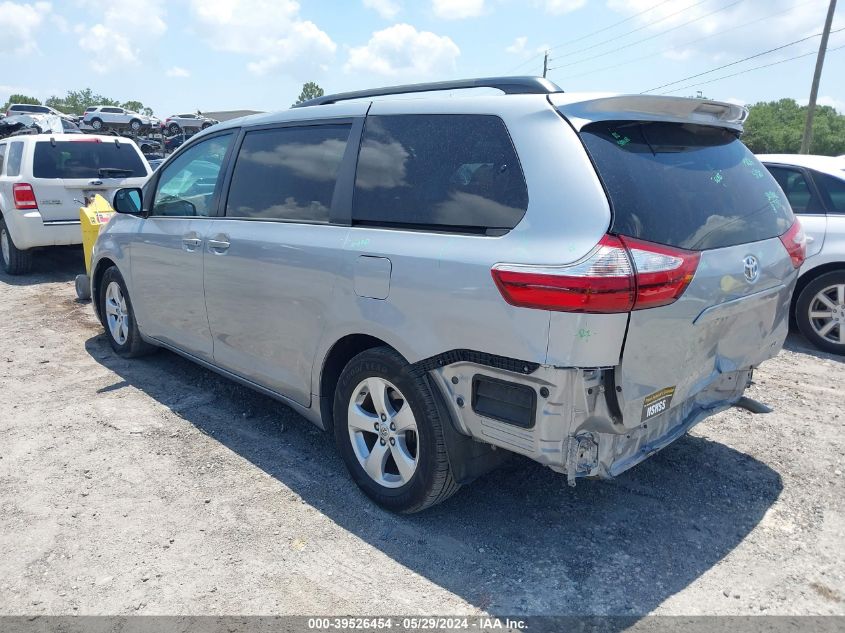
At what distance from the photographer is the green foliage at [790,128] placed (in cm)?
4888

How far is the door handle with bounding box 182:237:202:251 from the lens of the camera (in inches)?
165

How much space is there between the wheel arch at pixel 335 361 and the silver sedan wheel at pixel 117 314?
2699mm

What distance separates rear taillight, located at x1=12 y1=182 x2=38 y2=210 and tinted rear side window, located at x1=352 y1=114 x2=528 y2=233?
7072mm

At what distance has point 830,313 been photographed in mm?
5812

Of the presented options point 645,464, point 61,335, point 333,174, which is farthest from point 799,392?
point 61,335

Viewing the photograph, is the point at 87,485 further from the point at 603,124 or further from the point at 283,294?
the point at 603,124

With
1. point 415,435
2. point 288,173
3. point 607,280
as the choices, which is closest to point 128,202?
point 288,173

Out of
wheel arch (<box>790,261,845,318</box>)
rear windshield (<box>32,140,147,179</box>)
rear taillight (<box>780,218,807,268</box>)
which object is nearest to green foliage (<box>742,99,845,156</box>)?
wheel arch (<box>790,261,845,318</box>)

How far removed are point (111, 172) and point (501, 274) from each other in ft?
26.9

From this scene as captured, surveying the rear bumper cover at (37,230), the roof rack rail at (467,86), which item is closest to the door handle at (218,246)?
the roof rack rail at (467,86)

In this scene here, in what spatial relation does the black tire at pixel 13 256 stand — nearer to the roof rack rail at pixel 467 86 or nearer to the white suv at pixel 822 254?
the roof rack rail at pixel 467 86

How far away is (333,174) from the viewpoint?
135 inches

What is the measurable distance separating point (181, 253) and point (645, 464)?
3227 millimetres

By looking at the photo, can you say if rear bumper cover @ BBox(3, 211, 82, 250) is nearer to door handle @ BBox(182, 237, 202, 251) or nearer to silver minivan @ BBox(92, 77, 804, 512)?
door handle @ BBox(182, 237, 202, 251)
